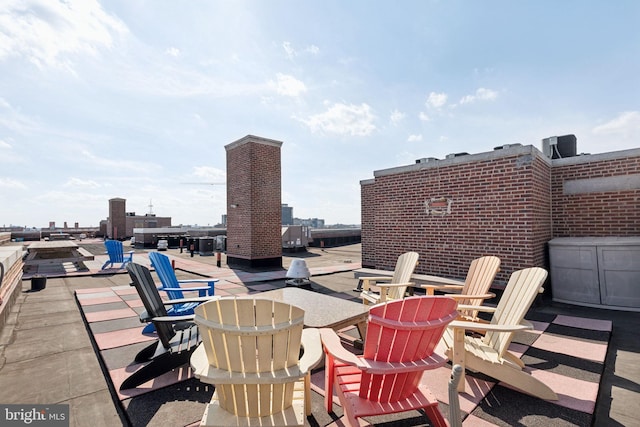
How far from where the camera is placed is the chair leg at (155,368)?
2904mm

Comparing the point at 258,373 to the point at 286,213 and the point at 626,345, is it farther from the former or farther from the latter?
the point at 286,213

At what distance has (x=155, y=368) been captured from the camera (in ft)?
9.63

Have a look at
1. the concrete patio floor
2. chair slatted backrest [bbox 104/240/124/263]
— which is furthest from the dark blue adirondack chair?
chair slatted backrest [bbox 104/240/124/263]

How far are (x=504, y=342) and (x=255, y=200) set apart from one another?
9822 mm

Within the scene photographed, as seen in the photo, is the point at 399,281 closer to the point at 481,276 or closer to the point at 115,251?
the point at 481,276

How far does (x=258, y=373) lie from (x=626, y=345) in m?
5.09

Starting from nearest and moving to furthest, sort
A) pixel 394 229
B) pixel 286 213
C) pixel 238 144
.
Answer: pixel 394 229 → pixel 238 144 → pixel 286 213

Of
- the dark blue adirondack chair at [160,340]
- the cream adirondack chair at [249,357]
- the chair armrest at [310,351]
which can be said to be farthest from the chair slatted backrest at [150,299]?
the chair armrest at [310,351]

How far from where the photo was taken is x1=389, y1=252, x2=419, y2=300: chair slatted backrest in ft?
16.3

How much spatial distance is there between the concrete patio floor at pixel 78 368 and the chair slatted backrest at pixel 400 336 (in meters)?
0.82

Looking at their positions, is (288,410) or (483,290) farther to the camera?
(483,290)

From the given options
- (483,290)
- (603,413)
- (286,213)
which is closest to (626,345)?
(483,290)

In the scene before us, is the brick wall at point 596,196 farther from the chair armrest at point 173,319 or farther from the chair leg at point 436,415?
the chair armrest at point 173,319

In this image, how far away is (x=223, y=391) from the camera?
1.87m
